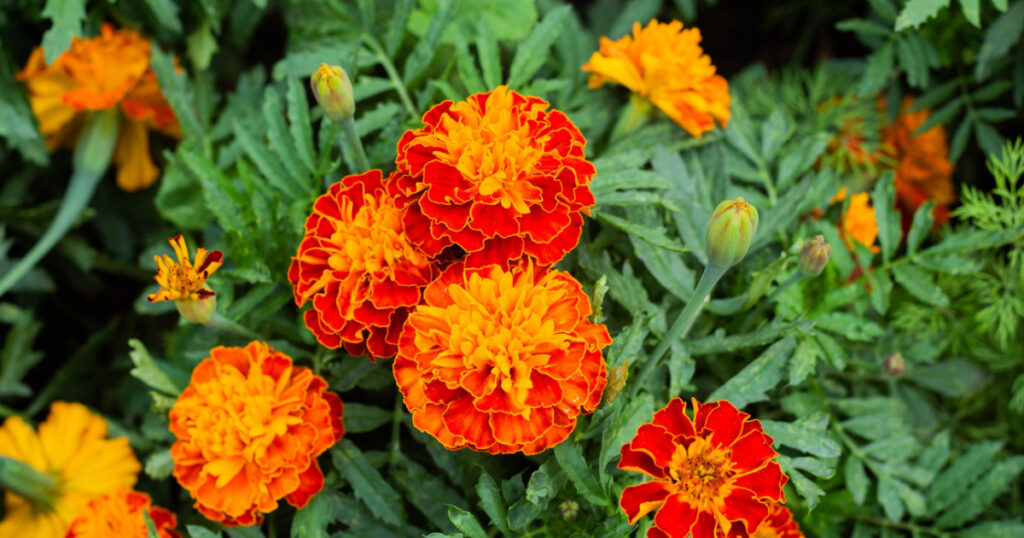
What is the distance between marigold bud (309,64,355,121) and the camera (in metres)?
0.70

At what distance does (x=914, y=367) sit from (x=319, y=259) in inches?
32.3

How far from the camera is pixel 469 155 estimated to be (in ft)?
2.22

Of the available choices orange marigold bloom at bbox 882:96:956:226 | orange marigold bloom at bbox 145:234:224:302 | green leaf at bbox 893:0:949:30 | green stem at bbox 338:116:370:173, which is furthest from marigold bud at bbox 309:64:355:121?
→ orange marigold bloom at bbox 882:96:956:226

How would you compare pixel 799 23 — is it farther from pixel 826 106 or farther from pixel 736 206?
pixel 736 206

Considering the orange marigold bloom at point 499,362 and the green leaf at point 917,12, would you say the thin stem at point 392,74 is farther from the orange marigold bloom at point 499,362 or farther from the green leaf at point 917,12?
the green leaf at point 917,12

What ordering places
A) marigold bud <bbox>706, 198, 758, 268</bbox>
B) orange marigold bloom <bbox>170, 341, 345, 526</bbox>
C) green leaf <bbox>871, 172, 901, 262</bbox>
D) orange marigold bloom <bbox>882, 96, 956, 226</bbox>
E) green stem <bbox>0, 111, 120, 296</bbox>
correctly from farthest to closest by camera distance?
orange marigold bloom <bbox>882, 96, 956, 226</bbox> → green stem <bbox>0, 111, 120, 296</bbox> → green leaf <bbox>871, 172, 901, 262</bbox> → orange marigold bloom <bbox>170, 341, 345, 526</bbox> → marigold bud <bbox>706, 198, 758, 268</bbox>

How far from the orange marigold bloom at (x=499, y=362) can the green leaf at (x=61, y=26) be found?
2.00 feet

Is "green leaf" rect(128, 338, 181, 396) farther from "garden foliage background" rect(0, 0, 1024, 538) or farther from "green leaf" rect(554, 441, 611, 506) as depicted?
"green leaf" rect(554, 441, 611, 506)

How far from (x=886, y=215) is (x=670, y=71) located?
31 cm

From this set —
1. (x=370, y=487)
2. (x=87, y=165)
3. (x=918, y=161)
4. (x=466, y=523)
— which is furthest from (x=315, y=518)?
(x=918, y=161)

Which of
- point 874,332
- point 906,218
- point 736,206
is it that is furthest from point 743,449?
point 906,218

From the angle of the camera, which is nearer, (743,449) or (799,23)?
(743,449)

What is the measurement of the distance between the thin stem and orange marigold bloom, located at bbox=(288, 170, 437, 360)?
27cm

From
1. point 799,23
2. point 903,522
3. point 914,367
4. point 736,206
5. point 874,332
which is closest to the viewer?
point 736,206
